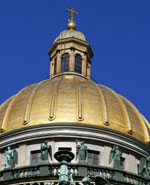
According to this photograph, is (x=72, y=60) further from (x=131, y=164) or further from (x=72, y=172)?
(x=72, y=172)

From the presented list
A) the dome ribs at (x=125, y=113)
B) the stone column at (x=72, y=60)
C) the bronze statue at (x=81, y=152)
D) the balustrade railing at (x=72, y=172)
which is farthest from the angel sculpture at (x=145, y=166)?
the stone column at (x=72, y=60)

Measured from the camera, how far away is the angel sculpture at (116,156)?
57.2 m

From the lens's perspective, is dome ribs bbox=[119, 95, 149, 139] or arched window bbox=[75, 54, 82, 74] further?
arched window bbox=[75, 54, 82, 74]

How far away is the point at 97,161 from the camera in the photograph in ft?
198

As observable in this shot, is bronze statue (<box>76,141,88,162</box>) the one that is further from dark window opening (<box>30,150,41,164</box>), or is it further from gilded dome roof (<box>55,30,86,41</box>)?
gilded dome roof (<box>55,30,86,41</box>)

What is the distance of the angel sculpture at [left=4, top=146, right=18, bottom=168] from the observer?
189 feet

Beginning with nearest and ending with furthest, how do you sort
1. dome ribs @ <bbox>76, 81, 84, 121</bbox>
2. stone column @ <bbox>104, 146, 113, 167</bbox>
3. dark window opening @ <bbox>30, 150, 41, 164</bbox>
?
stone column @ <bbox>104, 146, 113, 167</bbox> → dark window opening @ <bbox>30, 150, 41, 164</bbox> → dome ribs @ <bbox>76, 81, 84, 121</bbox>

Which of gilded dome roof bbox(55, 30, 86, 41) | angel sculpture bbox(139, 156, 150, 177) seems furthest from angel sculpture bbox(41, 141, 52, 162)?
gilded dome roof bbox(55, 30, 86, 41)

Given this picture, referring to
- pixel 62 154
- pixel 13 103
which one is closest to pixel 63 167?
pixel 62 154

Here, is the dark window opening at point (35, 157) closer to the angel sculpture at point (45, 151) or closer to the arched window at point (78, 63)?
the angel sculpture at point (45, 151)

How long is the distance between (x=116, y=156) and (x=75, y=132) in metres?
4.53

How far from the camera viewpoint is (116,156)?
57.9 meters

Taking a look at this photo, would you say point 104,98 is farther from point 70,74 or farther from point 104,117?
point 70,74

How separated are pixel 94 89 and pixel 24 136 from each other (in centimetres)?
780
